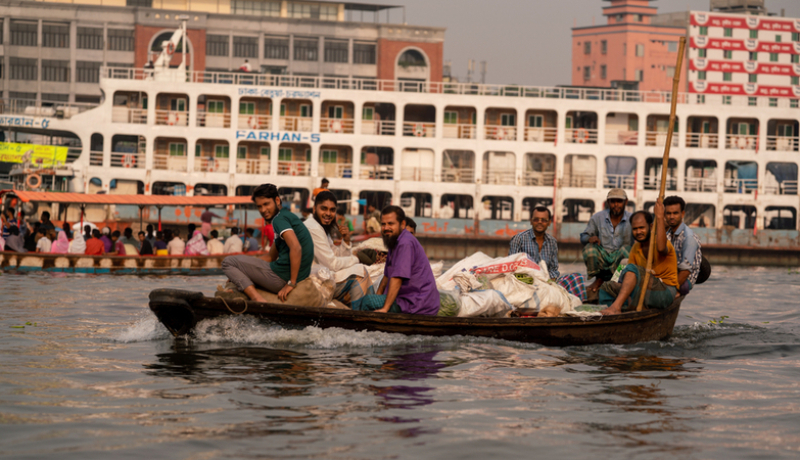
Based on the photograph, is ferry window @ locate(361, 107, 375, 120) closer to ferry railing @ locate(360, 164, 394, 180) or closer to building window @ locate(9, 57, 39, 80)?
ferry railing @ locate(360, 164, 394, 180)

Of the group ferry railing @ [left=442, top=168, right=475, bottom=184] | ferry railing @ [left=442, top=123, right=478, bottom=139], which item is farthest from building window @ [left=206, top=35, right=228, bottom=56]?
ferry railing @ [left=442, top=168, right=475, bottom=184]

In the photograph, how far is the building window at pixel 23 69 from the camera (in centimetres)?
5741

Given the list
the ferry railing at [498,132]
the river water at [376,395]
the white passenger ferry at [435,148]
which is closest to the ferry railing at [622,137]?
the white passenger ferry at [435,148]

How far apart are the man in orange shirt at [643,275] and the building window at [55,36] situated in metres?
55.7

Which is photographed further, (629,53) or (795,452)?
(629,53)

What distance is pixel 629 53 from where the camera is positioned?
77.7 metres

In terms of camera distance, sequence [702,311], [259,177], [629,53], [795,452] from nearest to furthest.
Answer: [795,452]
[702,311]
[259,177]
[629,53]

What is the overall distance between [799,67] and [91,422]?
215 ft

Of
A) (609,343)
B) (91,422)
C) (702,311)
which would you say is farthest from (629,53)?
(91,422)

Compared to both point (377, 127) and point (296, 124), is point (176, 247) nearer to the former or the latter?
point (296, 124)

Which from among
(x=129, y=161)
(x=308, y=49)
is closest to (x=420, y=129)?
(x=129, y=161)

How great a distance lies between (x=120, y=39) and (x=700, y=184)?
39621 millimetres

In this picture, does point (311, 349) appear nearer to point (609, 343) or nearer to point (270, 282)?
point (270, 282)

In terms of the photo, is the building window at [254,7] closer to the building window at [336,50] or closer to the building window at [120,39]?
the building window at [336,50]
